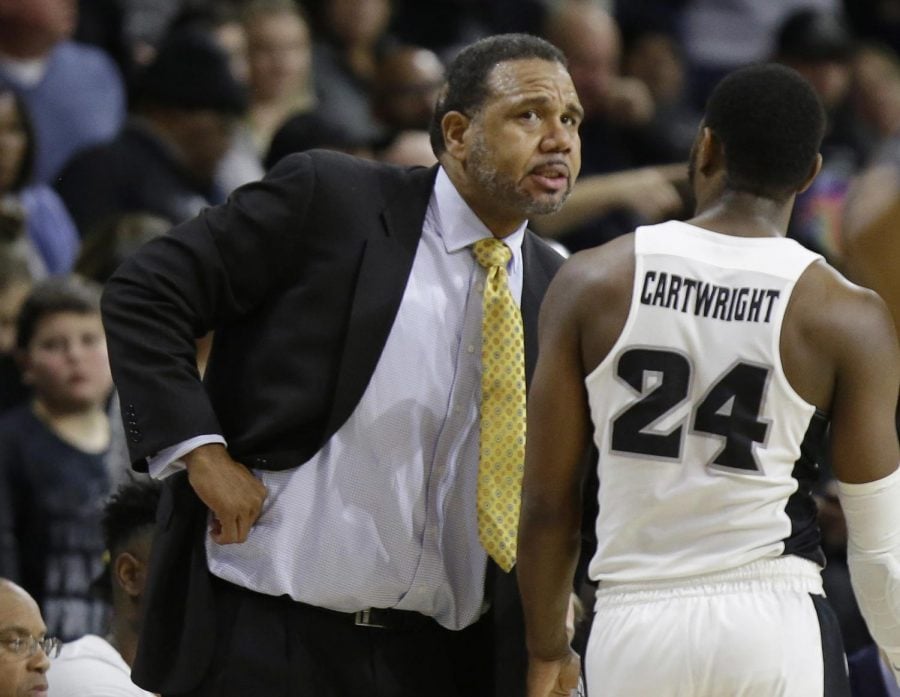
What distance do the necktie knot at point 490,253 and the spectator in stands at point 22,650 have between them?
1.46 m

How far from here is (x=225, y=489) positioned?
3553mm

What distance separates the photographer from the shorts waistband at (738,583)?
3.10 meters

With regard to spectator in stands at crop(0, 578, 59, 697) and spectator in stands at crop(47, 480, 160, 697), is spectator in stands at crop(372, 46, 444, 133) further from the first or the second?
spectator in stands at crop(0, 578, 59, 697)

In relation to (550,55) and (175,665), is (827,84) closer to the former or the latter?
(550,55)

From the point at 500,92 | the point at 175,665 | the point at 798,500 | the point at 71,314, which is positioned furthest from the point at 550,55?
the point at 71,314

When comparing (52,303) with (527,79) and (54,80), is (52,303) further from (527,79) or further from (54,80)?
(527,79)

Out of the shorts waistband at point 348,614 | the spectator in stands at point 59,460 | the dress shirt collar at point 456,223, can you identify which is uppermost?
the dress shirt collar at point 456,223

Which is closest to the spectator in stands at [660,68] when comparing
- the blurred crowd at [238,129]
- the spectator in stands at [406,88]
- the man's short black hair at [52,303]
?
the blurred crowd at [238,129]

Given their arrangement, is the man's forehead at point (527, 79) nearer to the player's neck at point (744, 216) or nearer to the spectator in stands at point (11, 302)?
the player's neck at point (744, 216)

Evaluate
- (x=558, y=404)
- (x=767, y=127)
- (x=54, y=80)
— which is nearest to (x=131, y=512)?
(x=558, y=404)

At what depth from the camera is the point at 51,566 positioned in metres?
5.61

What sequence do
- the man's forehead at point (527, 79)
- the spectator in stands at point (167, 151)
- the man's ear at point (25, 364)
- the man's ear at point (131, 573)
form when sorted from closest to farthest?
the man's forehead at point (527, 79) → the man's ear at point (131, 573) → the man's ear at point (25, 364) → the spectator in stands at point (167, 151)

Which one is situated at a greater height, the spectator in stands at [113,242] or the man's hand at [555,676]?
the spectator in stands at [113,242]

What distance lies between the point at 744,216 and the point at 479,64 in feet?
3.12
